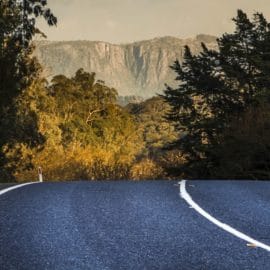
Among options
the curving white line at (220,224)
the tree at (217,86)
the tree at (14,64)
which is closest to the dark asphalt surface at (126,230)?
the curving white line at (220,224)

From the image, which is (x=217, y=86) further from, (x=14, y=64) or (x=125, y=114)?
(x=125, y=114)

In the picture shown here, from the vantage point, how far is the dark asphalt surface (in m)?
5.88

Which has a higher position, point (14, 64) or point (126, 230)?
point (14, 64)

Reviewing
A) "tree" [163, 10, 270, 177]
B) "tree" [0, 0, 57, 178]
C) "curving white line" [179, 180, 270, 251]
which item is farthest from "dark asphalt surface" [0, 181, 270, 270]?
"tree" [163, 10, 270, 177]

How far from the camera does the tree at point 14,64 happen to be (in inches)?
1022

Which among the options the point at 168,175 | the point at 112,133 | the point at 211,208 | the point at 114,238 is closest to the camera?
the point at 114,238

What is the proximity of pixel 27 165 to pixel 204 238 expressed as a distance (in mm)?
25500

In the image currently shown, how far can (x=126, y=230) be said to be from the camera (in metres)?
7.43

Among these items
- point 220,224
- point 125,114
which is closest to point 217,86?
point 220,224

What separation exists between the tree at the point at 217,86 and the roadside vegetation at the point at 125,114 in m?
0.08

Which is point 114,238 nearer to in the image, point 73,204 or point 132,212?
point 132,212

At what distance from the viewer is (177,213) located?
8.77 meters

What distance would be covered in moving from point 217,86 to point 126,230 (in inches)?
1514

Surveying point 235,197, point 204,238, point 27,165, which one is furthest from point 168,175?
point 204,238
